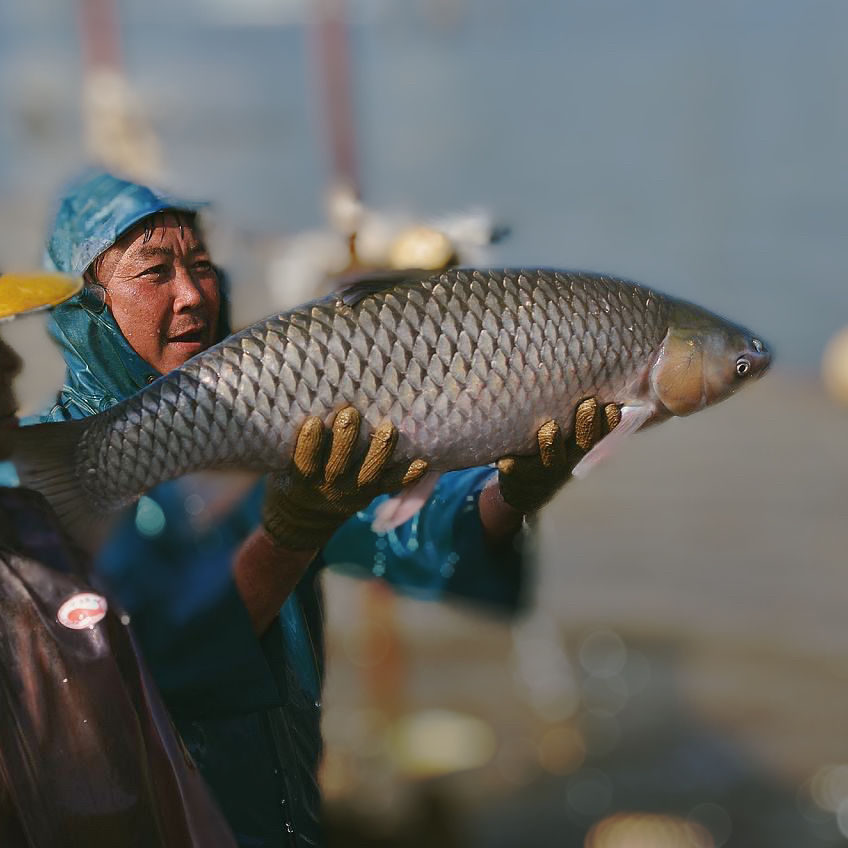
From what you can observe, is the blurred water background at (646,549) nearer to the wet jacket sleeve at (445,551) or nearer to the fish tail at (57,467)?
the fish tail at (57,467)

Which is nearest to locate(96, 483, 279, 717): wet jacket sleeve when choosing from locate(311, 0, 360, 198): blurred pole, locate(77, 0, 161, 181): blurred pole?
locate(311, 0, 360, 198): blurred pole

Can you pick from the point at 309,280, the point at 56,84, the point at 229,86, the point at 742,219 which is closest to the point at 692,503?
the point at 309,280

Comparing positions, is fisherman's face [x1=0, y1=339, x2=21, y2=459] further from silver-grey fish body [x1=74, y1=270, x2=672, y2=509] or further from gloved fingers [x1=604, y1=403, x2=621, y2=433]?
gloved fingers [x1=604, y1=403, x2=621, y2=433]

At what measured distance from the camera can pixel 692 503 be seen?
9.19m

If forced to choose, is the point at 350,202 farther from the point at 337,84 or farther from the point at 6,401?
the point at 337,84

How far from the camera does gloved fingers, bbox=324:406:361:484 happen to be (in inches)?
82.4

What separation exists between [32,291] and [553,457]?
920 millimetres

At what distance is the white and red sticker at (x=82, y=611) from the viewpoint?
1.95 m

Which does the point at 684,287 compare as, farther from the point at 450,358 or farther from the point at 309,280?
the point at 450,358

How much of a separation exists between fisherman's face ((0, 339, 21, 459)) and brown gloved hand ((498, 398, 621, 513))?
0.83 m

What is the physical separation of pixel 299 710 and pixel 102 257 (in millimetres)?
917

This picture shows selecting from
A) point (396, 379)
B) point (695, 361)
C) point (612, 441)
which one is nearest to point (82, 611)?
point (396, 379)

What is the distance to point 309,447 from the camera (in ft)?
6.87

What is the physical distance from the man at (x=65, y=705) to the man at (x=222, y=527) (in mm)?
139
